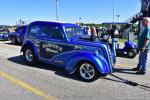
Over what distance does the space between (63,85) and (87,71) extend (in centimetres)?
103

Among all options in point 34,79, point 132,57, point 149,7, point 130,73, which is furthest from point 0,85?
point 149,7

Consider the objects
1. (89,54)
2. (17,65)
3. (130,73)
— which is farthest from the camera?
(17,65)

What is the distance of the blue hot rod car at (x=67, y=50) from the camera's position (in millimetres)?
8398

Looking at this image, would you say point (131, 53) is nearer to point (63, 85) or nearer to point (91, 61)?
point (91, 61)

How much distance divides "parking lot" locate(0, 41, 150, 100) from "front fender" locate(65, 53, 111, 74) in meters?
0.32

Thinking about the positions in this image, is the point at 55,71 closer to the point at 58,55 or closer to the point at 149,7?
the point at 58,55

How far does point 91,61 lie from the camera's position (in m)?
8.30

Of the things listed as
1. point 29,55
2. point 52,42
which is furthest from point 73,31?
point 29,55

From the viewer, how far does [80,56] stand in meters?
8.53

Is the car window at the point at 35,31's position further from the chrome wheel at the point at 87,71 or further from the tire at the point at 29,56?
the chrome wheel at the point at 87,71

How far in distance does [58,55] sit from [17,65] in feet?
7.46

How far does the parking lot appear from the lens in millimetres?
6879

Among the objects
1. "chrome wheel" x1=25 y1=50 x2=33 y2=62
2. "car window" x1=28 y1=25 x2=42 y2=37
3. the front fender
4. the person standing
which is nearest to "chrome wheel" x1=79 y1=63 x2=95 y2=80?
the front fender

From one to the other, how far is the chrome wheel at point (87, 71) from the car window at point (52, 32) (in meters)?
1.47
